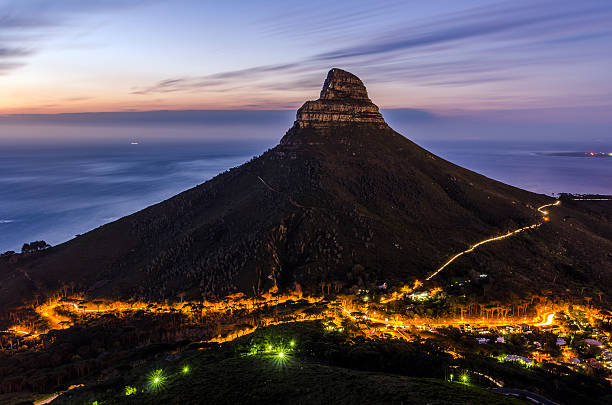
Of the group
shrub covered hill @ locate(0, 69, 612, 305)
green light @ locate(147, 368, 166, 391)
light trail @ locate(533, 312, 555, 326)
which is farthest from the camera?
shrub covered hill @ locate(0, 69, 612, 305)

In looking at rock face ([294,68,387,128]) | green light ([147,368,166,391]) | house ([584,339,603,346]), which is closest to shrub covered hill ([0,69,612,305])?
rock face ([294,68,387,128])

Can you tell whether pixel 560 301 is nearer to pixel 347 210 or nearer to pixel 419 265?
pixel 419 265

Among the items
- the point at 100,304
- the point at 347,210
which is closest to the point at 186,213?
the point at 100,304

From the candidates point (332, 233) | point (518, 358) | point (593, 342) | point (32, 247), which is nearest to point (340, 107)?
point (332, 233)

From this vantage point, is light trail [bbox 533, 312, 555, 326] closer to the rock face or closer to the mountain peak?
the rock face

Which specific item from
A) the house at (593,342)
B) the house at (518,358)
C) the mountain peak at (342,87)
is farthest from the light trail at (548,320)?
the mountain peak at (342,87)

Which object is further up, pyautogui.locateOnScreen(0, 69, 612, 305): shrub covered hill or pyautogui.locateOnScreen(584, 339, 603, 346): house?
pyautogui.locateOnScreen(0, 69, 612, 305): shrub covered hill

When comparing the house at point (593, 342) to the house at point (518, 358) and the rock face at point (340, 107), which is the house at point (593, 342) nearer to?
the house at point (518, 358)

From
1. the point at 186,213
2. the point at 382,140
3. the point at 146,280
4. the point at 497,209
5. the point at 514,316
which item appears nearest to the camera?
the point at 514,316
